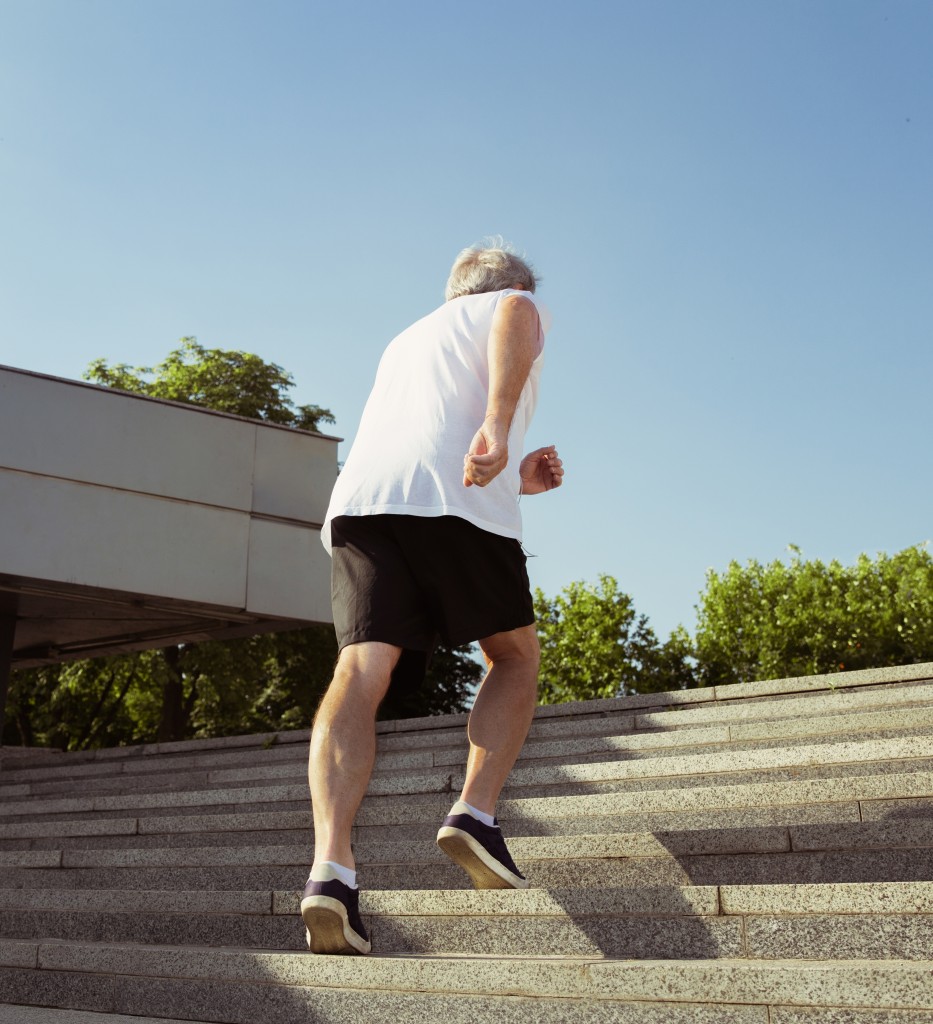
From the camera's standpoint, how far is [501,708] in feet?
10.9

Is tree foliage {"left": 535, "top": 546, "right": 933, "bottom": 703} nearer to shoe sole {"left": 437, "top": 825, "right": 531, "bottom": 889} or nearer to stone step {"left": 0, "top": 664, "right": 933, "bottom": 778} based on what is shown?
stone step {"left": 0, "top": 664, "right": 933, "bottom": 778}

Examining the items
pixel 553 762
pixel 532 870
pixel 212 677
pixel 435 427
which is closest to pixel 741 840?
pixel 532 870

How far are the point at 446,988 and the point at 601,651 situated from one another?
2327 cm

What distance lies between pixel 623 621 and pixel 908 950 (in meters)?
24.1

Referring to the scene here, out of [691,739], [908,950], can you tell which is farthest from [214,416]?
[908,950]

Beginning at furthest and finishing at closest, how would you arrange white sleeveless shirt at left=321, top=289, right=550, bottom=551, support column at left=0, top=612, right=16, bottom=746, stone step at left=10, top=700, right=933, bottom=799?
support column at left=0, top=612, right=16, bottom=746 → stone step at left=10, top=700, right=933, bottom=799 → white sleeveless shirt at left=321, top=289, right=550, bottom=551

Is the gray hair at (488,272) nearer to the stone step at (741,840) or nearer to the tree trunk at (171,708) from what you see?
the stone step at (741,840)

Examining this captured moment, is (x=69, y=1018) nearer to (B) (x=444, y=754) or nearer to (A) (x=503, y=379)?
(A) (x=503, y=379)

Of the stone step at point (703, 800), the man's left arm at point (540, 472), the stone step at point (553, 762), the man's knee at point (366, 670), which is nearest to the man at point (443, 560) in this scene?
the man's knee at point (366, 670)

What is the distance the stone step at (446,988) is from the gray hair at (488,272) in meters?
1.94

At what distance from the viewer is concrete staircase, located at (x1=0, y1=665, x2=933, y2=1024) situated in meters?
2.53

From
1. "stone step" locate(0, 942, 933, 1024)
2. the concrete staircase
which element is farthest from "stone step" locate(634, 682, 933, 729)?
"stone step" locate(0, 942, 933, 1024)

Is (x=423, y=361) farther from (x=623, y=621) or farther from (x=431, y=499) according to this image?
(x=623, y=621)

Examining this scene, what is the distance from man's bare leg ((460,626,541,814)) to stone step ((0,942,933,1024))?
1.61ft
